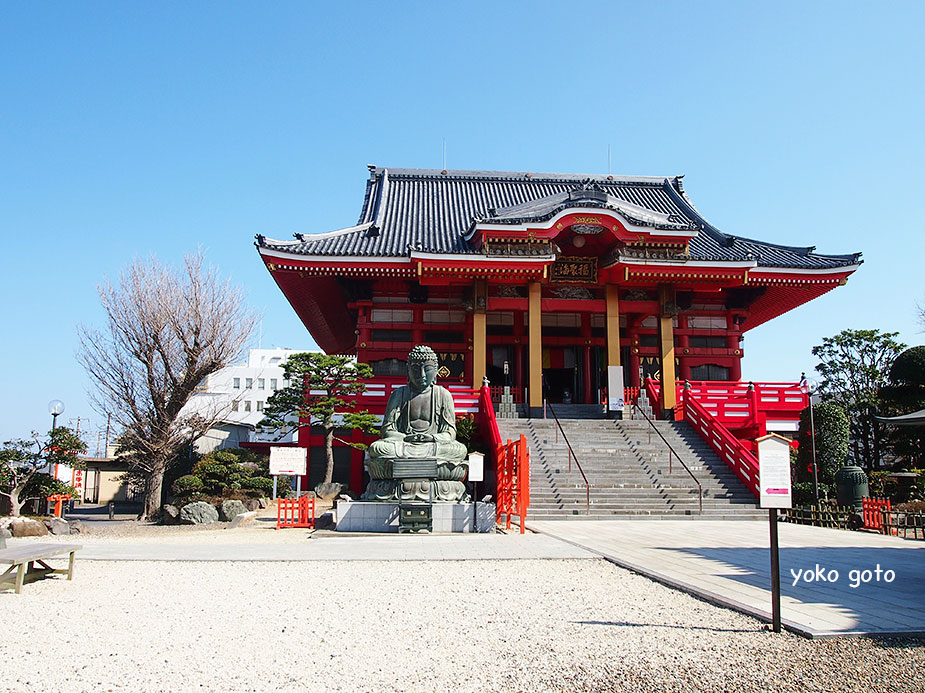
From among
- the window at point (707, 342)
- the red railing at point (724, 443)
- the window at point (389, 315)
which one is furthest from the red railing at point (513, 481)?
the window at point (707, 342)

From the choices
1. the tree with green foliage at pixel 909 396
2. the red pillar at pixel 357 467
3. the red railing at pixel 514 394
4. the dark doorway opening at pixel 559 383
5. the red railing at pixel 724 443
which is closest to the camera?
the red railing at pixel 724 443

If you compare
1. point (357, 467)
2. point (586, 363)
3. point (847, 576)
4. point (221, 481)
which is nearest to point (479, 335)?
point (586, 363)

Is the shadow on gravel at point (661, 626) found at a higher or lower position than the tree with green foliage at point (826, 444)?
lower

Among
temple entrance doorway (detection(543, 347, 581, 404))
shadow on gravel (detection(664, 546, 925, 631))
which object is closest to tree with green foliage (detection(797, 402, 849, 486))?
shadow on gravel (detection(664, 546, 925, 631))

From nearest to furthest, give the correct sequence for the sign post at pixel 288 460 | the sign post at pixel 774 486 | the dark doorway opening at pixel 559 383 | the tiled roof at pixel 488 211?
the sign post at pixel 774 486 < the sign post at pixel 288 460 < the tiled roof at pixel 488 211 < the dark doorway opening at pixel 559 383

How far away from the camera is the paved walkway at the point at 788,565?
5414 millimetres

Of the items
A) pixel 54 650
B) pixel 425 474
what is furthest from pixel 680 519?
pixel 54 650

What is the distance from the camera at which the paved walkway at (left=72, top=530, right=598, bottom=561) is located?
8.92m

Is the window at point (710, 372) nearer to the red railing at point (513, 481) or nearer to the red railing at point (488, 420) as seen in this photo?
the red railing at point (488, 420)

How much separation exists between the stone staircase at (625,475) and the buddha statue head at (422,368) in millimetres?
3960

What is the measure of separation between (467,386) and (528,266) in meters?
4.44

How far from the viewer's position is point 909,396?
22844 mm

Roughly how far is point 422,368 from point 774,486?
362 inches

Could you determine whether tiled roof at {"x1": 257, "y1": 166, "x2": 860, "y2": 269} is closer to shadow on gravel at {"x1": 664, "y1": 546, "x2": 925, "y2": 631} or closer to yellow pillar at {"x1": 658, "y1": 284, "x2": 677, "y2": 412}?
yellow pillar at {"x1": 658, "y1": 284, "x2": 677, "y2": 412}
